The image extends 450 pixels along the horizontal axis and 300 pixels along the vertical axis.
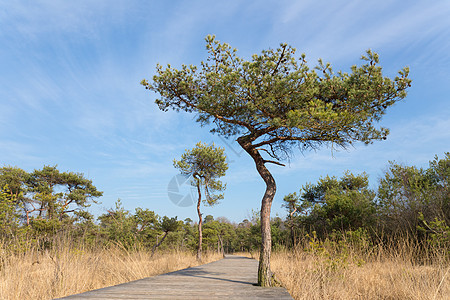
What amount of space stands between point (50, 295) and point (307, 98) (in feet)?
18.8

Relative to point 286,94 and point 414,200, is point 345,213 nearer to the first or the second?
point 414,200

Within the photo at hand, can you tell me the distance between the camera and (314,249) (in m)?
5.88

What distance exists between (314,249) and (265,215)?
5.20 ft

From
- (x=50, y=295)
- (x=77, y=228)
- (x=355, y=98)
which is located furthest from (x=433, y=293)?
(x=77, y=228)

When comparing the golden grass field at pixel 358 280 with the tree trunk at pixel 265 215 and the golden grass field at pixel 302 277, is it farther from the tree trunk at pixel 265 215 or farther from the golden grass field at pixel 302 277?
the tree trunk at pixel 265 215

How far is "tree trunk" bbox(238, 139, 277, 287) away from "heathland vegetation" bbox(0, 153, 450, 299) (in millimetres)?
521

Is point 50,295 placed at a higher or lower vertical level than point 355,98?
lower

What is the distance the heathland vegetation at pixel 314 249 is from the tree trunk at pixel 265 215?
521 millimetres

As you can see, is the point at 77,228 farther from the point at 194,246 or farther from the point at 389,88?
the point at 194,246

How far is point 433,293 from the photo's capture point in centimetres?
425

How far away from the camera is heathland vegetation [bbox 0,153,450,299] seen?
4777mm

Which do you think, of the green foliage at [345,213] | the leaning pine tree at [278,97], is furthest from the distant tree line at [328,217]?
the leaning pine tree at [278,97]

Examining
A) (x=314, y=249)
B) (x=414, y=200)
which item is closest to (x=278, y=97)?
(x=314, y=249)

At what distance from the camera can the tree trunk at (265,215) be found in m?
4.94
